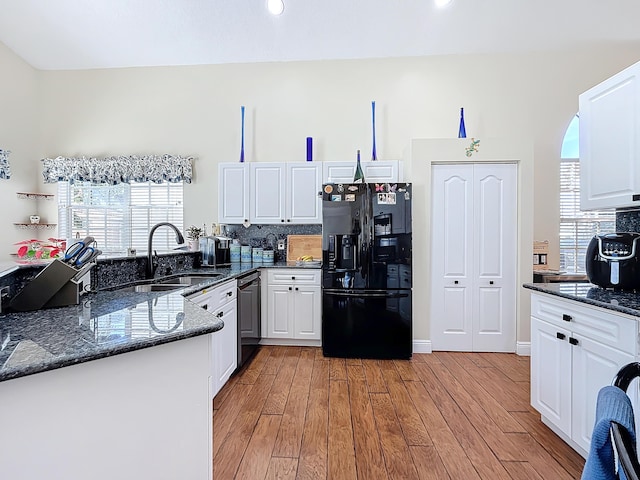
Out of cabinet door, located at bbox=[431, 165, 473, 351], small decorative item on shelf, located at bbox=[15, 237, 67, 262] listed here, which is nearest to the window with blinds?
small decorative item on shelf, located at bbox=[15, 237, 67, 262]

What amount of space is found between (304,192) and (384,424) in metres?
2.59

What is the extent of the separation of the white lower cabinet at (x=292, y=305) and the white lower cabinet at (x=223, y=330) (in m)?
0.80

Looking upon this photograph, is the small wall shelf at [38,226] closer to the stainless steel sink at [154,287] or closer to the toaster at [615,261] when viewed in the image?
the stainless steel sink at [154,287]

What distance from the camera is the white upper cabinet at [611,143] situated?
1.89 meters

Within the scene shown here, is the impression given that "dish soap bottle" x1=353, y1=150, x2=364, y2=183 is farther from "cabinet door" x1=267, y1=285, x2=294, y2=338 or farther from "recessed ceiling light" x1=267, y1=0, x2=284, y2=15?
"recessed ceiling light" x1=267, y1=0, x2=284, y2=15

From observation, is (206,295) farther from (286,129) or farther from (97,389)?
(286,129)

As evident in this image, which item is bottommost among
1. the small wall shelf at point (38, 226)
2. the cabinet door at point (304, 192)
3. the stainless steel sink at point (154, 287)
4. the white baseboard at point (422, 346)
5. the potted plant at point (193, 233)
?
the white baseboard at point (422, 346)

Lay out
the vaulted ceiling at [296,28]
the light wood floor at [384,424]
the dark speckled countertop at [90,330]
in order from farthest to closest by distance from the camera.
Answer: the vaulted ceiling at [296,28] < the light wood floor at [384,424] < the dark speckled countertop at [90,330]

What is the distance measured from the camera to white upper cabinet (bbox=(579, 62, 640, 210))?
6.19ft

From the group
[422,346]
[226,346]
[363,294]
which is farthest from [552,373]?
[226,346]

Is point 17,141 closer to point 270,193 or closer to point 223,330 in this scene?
point 270,193

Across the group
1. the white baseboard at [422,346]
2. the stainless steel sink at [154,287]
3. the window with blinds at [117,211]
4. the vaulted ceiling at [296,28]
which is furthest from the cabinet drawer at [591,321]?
the window with blinds at [117,211]

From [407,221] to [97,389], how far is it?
2.86m

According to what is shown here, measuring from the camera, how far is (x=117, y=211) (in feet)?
15.1
